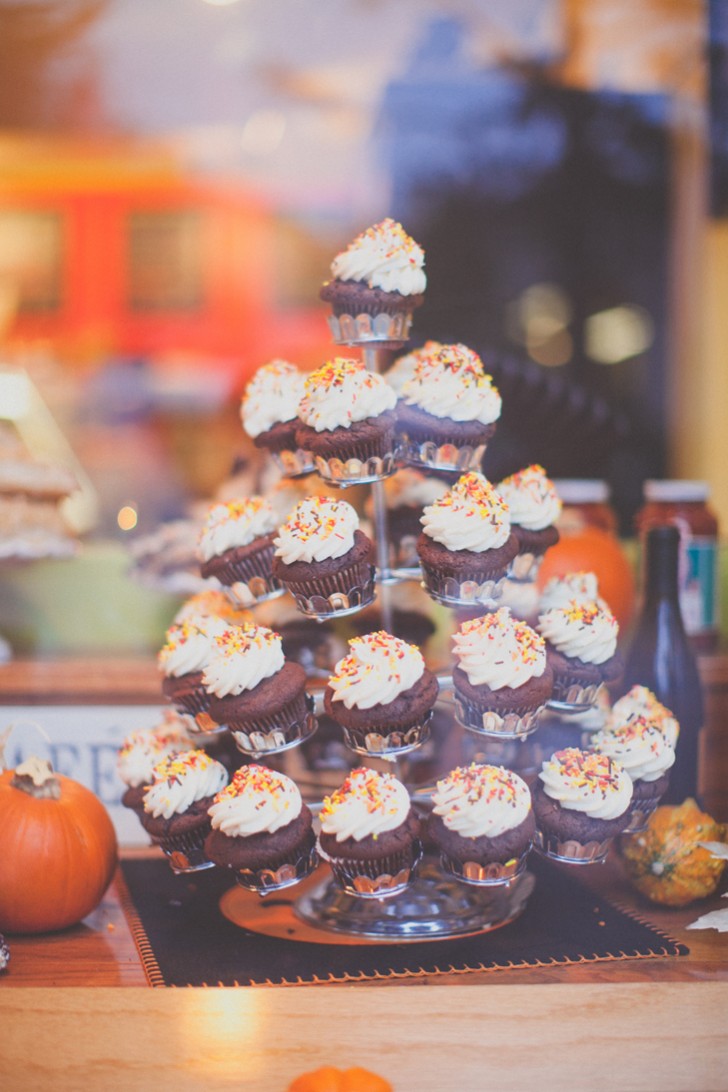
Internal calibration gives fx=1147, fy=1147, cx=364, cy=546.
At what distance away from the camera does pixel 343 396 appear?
1264 millimetres

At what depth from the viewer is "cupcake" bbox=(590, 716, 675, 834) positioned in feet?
4.27

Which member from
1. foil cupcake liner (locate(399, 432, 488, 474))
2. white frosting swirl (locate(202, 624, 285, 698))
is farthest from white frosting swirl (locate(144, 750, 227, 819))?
foil cupcake liner (locate(399, 432, 488, 474))

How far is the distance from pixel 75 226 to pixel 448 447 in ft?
14.4

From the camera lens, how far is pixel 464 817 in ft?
3.90

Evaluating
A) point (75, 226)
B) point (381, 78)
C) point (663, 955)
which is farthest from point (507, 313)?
point (663, 955)

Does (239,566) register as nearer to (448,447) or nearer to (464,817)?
(448,447)

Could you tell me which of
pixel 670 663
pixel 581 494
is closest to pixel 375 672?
pixel 670 663

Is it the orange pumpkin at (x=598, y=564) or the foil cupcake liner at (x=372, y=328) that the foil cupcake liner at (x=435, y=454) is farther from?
the orange pumpkin at (x=598, y=564)

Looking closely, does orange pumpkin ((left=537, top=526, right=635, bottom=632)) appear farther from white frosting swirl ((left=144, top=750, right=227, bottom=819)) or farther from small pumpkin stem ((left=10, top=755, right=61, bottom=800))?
small pumpkin stem ((left=10, top=755, right=61, bottom=800))

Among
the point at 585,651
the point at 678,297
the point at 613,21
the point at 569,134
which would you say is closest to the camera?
the point at 585,651

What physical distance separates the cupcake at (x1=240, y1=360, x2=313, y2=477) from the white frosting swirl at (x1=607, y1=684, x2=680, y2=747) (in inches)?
18.7

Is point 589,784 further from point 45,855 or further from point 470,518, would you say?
point 45,855

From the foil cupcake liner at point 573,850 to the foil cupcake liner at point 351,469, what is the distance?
443mm

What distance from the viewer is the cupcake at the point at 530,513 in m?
1.37
